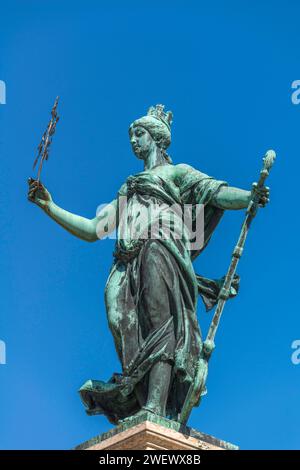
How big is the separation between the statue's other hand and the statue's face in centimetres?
118

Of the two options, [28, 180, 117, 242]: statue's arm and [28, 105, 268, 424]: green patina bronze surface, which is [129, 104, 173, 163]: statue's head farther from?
[28, 180, 117, 242]: statue's arm

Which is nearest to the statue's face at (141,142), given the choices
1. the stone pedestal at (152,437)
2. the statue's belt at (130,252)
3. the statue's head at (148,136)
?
the statue's head at (148,136)

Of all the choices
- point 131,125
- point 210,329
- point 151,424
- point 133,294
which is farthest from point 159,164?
point 151,424

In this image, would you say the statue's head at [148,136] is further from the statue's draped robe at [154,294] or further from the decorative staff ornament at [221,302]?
the decorative staff ornament at [221,302]

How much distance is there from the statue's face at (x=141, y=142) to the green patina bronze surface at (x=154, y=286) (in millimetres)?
12

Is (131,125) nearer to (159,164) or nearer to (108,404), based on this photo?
(159,164)

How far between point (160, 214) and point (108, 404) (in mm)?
2174

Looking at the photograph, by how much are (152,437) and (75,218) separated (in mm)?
3539

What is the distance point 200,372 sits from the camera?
10.8 meters

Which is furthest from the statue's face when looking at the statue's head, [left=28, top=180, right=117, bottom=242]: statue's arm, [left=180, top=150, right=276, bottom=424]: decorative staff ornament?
[left=180, top=150, right=276, bottom=424]: decorative staff ornament

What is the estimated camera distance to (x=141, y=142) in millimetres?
13008

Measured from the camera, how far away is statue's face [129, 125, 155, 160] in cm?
1299
